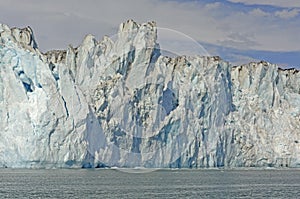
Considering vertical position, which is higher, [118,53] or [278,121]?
[118,53]

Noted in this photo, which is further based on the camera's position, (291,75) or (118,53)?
(291,75)

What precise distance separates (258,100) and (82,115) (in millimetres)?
24400

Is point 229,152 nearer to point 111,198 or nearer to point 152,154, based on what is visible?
point 152,154

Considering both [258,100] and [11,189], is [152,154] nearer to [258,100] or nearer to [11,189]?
[258,100]

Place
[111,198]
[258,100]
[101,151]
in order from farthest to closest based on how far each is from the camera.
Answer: [258,100] < [101,151] < [111,198]

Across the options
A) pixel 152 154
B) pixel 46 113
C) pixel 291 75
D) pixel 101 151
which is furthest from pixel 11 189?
pixel 291 75

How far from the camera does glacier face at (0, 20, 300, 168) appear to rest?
159 feet

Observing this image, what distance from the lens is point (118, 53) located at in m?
57.3

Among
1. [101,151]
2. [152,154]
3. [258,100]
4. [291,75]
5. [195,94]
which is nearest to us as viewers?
[101,151]

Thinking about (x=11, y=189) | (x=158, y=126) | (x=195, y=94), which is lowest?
(x=11, y=189)

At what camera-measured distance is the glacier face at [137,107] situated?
48.3 meters

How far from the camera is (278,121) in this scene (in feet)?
222

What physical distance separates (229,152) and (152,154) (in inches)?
438

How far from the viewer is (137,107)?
55906mm
